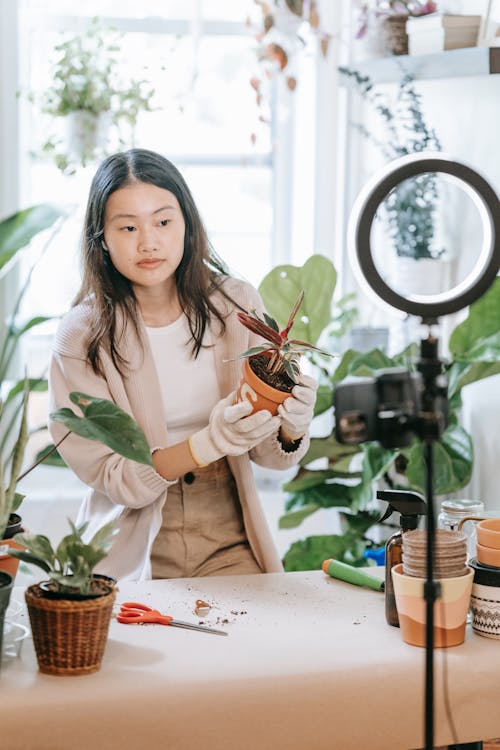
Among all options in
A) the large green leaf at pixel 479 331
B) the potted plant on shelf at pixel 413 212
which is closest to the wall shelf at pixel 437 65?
the potted plant on shelf at pixel 413 212

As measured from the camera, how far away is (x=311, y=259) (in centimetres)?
247

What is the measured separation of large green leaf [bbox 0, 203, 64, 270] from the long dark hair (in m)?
0.08

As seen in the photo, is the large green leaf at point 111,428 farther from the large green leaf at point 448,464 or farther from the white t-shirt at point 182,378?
the large green leaf at point 448,464

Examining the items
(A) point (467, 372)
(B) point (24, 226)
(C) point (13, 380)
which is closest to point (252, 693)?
(B) point (24, 226)

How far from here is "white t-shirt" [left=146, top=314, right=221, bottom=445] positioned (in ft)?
6.63

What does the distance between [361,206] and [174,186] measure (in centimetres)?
85

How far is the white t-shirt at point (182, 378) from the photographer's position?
2021mm


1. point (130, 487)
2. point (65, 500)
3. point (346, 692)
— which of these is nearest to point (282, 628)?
point (346, 692)

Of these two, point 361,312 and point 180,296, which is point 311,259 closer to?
point 180,296

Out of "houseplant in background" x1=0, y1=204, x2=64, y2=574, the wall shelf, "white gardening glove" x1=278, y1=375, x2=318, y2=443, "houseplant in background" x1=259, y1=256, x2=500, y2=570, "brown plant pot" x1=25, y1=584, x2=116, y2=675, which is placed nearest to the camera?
"brown plant pot" x1=25, y1=584, x2=116, y2=675

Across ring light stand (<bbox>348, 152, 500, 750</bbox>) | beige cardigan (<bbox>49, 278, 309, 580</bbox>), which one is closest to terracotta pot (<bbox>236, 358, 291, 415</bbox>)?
beige cardigan (<bbox>49, 278, 309, 580</bbox>)

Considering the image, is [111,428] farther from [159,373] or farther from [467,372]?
[467,372]

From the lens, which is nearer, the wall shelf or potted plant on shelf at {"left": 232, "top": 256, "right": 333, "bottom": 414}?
potted plant on shelf at {"left": 232, "top": 256, "right": 333, "bottom": 414}

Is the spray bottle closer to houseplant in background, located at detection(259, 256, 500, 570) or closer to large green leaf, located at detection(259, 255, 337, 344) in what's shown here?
houseplant in background, located at detection(259, 256, 500, 570)
